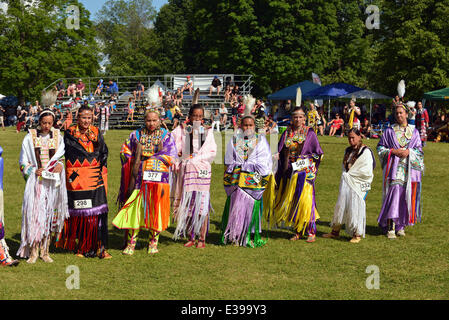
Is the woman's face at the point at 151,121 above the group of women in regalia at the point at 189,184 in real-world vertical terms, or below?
above

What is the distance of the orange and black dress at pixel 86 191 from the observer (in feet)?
19.8

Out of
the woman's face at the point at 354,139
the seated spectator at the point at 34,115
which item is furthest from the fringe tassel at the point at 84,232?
the seated spectator at the point at 34,115

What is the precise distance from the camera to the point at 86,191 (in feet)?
19.9

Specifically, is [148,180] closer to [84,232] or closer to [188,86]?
[84,232]

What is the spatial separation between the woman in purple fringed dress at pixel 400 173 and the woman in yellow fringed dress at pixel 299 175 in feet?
3.31

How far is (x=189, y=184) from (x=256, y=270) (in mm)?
1454

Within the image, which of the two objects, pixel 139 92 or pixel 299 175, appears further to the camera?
pixel 139 92

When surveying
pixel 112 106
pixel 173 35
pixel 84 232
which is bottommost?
pixel 84 232

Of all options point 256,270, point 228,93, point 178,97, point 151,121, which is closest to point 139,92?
point 178,97

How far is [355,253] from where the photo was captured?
6508 millimetres

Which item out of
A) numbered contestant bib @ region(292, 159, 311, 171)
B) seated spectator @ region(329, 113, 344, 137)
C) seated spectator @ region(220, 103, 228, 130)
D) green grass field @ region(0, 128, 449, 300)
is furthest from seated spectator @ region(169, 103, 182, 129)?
seated spectator @ region(329, 113, 344, 137)

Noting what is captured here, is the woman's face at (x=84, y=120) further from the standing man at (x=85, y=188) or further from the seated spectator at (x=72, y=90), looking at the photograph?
the seated spectator at (x=72, y=90)
